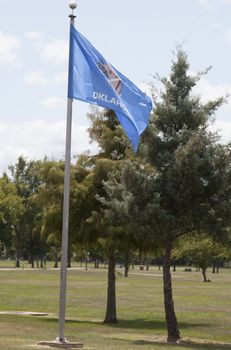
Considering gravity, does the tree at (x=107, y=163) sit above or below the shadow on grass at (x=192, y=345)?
above

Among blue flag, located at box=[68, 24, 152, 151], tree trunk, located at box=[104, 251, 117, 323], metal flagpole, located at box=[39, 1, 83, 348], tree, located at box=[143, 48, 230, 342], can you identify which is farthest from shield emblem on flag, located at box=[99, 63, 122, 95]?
tree trunk, located at box=[104, 251, 117, 323]

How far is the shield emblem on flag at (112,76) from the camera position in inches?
636

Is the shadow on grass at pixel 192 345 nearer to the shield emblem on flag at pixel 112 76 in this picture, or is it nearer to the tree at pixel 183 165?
the tree at pixel 183 165

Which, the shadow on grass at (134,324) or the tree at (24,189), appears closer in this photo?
the shadow on grass at (134,324)

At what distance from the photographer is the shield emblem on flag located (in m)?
16.2

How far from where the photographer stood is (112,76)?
16.3 meters

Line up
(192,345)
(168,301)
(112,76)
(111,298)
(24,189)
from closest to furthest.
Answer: (112,76), (192,345), (168,301), (111,298), (24,189)

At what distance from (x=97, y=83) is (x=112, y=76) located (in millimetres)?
486

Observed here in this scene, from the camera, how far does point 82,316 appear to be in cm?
3052

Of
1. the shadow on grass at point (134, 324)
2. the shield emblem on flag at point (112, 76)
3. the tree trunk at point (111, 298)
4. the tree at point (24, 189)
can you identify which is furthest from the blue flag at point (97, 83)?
the tree at point (24, 189)

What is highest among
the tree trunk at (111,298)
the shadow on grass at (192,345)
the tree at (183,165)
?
the tree at (183,165)

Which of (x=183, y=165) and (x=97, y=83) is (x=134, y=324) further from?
(x=97, y=83)

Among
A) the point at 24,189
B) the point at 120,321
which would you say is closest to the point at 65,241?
the point at 120,321

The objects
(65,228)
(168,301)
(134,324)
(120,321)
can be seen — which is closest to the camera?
(65,228)
